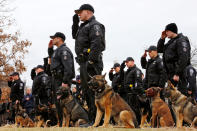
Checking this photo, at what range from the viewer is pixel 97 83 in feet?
21.7

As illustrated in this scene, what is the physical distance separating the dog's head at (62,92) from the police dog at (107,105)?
135cm

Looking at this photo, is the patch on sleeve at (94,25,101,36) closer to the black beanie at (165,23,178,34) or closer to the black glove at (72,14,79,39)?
the black glove at (72,14,79,39)

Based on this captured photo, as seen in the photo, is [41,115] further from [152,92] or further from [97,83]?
[97,83]

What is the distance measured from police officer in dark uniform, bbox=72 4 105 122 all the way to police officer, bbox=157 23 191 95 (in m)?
1.65

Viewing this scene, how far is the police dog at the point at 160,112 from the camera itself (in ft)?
27.2

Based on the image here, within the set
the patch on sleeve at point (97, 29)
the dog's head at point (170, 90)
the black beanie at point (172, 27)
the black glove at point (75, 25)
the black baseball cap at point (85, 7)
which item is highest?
the black baseball cap at point (85, 7)

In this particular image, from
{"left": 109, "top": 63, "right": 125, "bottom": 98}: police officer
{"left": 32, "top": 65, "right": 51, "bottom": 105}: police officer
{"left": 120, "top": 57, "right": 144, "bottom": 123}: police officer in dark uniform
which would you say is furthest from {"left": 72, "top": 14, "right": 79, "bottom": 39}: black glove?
{"left": 109, "top": 63, "right": 125, "bottom": 98}: police officer

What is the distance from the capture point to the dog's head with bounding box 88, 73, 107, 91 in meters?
6.61

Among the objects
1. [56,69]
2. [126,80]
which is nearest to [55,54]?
[56,69]

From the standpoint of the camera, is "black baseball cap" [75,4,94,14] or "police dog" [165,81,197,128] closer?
"police dog" [165,81,197,128]

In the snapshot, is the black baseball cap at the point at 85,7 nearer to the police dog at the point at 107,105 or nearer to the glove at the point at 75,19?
the glove at the point at 75,19

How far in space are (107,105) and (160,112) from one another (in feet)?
7.66

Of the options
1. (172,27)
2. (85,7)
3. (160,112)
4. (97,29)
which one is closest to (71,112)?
(160,112)


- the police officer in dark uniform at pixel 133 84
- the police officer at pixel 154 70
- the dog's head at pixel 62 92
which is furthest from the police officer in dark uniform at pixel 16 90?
the police officer at pixel 154 70
